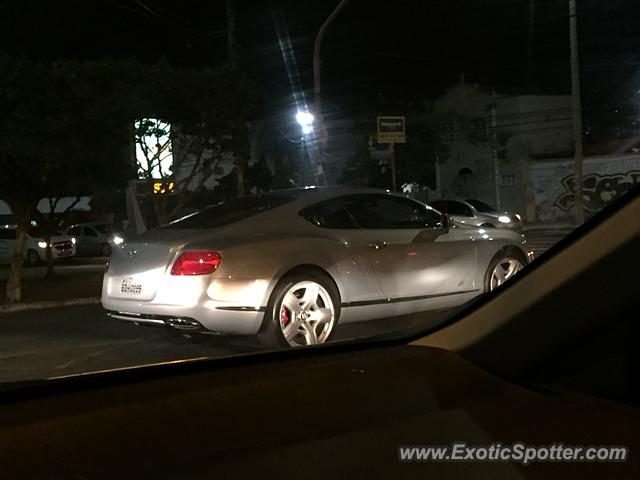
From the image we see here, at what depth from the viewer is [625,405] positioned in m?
2.12

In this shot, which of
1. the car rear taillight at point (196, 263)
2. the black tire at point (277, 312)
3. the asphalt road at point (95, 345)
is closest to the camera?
the car rear taillight at point (196, 263)

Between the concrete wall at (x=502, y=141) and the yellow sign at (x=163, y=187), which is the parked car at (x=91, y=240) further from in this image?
the concrete wall at (x=502, y=141)

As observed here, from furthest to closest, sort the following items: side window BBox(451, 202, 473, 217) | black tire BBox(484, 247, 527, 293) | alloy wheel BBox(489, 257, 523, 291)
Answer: side window BBox(451, 202, 473, 217) < alloy wheel BBox(489, 257, 523, 291) < black tire BBox(484, 247, 527, 293)

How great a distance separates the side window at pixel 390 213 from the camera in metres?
7.68

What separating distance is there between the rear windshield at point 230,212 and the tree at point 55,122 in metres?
5.09

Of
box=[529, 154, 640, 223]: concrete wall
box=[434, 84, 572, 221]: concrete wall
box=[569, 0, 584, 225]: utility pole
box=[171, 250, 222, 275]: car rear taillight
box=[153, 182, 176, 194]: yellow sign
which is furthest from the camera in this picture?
box=[434, 84, 572, 221]: concrete wall

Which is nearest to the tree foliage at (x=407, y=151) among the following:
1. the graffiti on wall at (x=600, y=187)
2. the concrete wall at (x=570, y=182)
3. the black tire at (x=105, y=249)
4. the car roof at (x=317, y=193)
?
the concrete wall at (x=570, y=182)

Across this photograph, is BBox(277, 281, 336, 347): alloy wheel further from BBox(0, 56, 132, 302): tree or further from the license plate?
BBox(0, 56, 132, 302): tree

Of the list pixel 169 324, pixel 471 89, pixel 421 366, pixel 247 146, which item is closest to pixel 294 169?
pixel 471 89

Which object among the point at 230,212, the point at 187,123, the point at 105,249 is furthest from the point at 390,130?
the point at 230,212

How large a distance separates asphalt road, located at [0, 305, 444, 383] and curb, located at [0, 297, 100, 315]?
4.23 feet

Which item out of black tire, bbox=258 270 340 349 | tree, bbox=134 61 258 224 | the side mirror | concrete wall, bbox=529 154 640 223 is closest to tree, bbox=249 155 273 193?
concrete wall, bbox=529 154 640 223

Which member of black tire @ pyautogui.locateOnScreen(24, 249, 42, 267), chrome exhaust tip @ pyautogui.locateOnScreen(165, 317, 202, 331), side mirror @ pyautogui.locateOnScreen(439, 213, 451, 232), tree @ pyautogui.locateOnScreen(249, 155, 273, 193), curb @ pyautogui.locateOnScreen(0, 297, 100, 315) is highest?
tree @ pyautogui.locateOnScreen(249, 155, 273, 193)

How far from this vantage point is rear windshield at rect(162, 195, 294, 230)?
7.12 metres
